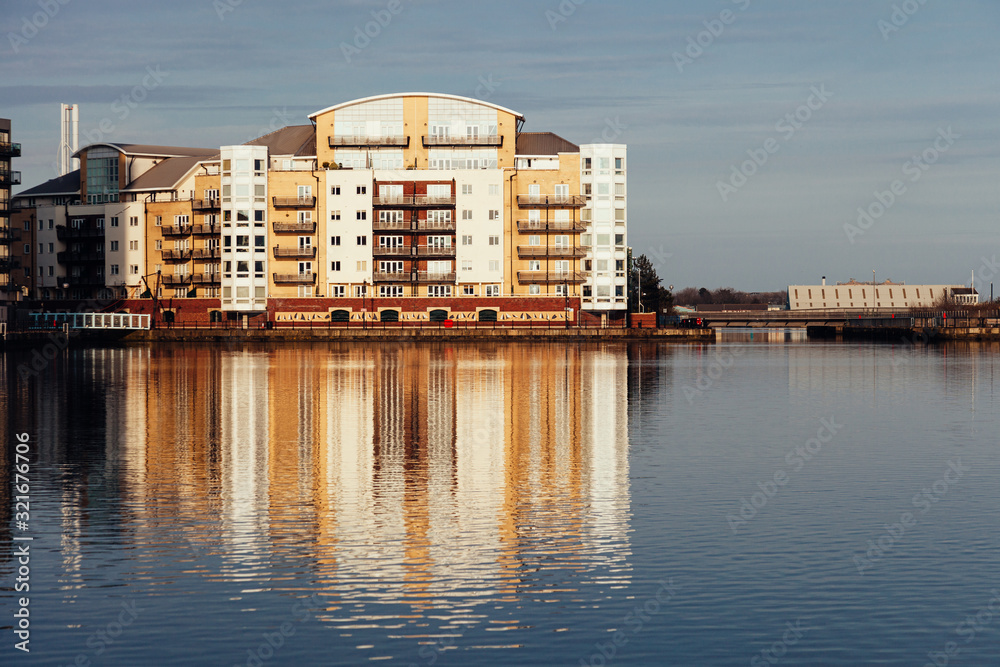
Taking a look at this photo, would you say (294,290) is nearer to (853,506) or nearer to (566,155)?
(566,155)

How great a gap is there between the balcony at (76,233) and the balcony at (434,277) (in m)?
44.5

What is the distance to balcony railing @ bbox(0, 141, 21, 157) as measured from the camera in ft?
392

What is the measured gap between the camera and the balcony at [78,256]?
148 meters

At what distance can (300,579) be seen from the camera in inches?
695

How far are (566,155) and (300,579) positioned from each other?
401 feet

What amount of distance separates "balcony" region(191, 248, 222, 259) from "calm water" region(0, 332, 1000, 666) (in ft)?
324

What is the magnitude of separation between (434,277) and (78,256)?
48905mm

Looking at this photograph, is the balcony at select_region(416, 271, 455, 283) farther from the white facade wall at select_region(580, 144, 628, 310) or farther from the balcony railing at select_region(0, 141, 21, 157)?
the balcony railing at select_region(0, 141, 21, 157)

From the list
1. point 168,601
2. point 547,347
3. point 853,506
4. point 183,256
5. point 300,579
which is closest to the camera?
point 168,601

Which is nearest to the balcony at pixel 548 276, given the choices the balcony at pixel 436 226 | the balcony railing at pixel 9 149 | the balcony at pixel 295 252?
the balcony at pixel 436 226

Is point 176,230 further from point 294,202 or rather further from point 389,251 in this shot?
point 389,251

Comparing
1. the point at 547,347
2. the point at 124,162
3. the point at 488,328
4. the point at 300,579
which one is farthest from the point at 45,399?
the point at 124,162

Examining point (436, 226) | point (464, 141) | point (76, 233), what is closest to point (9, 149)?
point (76, 233)

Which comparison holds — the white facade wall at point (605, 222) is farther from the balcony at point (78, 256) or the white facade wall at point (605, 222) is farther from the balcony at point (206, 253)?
the balcony at point (78, 256)
